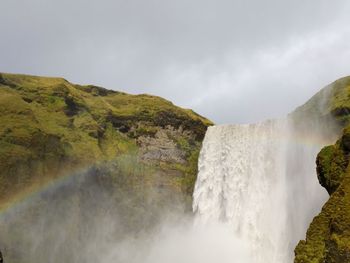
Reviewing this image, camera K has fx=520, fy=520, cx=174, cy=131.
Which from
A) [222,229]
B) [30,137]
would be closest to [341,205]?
[222,229]

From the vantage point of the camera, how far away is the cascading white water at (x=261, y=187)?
47.8 metres

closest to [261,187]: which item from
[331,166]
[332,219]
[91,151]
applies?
[91,151]

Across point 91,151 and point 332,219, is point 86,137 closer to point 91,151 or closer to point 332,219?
point 91,151

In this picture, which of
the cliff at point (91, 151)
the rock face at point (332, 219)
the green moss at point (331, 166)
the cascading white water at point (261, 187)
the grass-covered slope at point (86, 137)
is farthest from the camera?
the grass-covered slope at point (86, 137)

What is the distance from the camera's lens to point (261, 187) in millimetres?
53875

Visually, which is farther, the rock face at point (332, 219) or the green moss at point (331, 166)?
the green moss at point (331, 166)

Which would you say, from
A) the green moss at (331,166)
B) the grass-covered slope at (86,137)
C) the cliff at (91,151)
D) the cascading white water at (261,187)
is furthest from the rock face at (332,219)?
the grass-covered slope at (86,137)

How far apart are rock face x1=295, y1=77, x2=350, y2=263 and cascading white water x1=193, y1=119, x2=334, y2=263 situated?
2288 centimetres

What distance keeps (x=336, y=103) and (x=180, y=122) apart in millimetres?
28585

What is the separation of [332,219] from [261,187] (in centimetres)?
3478

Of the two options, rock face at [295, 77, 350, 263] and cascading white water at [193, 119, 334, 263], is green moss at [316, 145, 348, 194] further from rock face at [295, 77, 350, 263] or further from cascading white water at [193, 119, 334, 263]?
cascading white water at [193, 119, 334, 263]

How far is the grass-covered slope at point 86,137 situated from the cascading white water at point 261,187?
17.0 ft

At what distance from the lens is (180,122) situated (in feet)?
239

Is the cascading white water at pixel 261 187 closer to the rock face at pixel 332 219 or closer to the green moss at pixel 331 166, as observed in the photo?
the green moss at pixel 331 166
